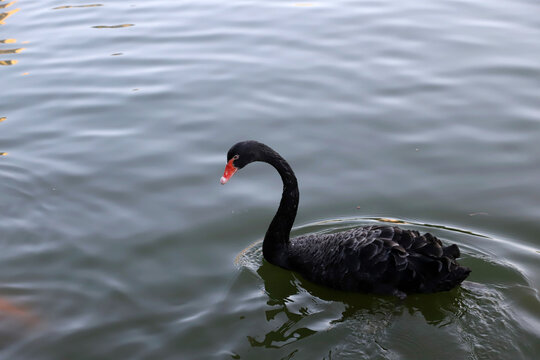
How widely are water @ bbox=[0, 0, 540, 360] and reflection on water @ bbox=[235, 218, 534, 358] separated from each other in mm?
16

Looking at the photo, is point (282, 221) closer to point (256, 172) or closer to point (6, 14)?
point (256, 172)

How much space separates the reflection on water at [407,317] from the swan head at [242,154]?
0.90m

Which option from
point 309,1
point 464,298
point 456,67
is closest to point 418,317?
point 464,298

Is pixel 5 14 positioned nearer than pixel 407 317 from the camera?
No

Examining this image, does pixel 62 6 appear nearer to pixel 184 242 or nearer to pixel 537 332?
pixel 184 242

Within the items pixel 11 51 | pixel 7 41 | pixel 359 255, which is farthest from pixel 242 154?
pixel 7 41

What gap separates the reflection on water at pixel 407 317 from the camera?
4289 millimetres

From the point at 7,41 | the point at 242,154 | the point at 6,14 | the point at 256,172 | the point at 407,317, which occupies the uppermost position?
Answer: the point at 6,14

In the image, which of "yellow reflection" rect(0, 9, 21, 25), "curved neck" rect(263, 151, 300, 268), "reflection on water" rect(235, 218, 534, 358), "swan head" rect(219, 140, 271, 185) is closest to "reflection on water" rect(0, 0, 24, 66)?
"yellow reflection" rect(0, 9, 21, 25)

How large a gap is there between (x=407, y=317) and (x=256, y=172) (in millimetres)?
2401

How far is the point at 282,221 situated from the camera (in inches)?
210

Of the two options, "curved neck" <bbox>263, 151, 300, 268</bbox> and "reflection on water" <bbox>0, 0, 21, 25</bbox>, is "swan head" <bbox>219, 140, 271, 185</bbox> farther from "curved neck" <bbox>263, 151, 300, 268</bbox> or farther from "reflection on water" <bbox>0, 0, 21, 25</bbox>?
"reflection on water" <bbox>0, 0, 21, 25</bbox>

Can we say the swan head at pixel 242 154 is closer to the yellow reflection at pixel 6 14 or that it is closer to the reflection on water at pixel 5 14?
the reflection on water at pixel 5 14

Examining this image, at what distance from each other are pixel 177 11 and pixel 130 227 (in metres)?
5.82
